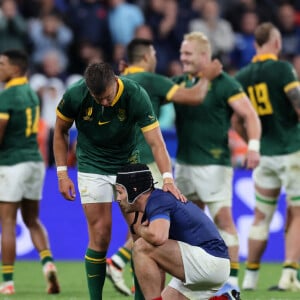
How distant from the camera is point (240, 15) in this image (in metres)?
20.0

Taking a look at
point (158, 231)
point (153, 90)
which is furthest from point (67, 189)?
point (153, 90)

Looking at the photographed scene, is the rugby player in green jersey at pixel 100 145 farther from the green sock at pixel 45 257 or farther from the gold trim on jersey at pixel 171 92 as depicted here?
the green sock at pixel 45 257

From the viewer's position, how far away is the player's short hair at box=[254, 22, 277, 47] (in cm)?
1108

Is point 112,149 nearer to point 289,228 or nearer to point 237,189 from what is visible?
point 289,228

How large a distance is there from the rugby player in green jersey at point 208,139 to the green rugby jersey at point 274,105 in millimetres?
487

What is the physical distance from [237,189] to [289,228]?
108 inches

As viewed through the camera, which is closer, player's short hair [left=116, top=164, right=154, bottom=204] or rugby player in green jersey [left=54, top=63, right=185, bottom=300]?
player's short hair [left=116, top=164, right=154, bottom=204]

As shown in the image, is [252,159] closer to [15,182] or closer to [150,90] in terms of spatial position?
[150,90]

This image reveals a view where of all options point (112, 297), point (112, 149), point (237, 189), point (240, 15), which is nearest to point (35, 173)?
point (112, 297)

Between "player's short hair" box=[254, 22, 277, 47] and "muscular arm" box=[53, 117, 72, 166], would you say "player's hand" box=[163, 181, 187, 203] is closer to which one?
"muscular arm" box=[53, 117, 72, 166]

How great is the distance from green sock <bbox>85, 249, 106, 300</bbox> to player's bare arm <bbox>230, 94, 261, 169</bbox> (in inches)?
86.2

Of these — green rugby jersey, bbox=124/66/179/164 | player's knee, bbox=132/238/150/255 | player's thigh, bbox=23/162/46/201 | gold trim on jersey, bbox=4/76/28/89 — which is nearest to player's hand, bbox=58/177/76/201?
player's knee, bbox=132/238/150/255

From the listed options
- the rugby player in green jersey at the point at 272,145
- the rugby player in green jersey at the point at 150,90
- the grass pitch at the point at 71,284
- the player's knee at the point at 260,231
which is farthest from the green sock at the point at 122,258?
the player's knee at the point at 260,231

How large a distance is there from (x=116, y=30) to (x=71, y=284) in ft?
27.5
